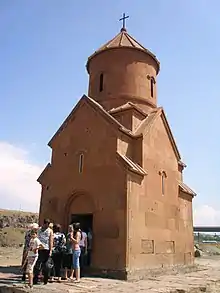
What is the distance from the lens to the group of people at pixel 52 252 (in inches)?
328

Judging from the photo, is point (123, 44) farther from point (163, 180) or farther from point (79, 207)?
point (79, 207)

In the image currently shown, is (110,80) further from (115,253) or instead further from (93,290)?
(93,290)

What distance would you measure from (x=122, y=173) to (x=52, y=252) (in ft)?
11.9

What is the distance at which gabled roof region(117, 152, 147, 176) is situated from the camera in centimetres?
1139

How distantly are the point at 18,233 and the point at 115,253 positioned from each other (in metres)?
32.1

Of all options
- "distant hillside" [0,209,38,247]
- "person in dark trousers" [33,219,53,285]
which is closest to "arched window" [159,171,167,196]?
"person in dark trousers" [33,219,53,285]

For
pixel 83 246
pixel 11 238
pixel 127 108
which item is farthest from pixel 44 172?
pixel 11 238

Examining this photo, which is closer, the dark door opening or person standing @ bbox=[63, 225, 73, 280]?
person standing @ bbox=[63, 225, 73, 280]

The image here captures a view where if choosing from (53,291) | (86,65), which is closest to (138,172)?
(53,291)

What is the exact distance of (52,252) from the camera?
963cm

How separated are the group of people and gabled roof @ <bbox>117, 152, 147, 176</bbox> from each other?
2.81 meters

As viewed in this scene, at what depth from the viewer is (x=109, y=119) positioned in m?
12.6

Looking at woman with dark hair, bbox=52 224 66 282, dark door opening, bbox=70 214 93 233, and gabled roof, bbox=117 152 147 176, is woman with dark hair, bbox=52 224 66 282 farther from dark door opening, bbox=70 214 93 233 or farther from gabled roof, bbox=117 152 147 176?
gabled roof, bbox=117 152 147 176

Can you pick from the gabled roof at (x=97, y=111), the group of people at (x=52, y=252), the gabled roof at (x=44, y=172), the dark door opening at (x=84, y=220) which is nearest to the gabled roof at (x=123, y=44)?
the gabled roof at (x=97, y=111)
